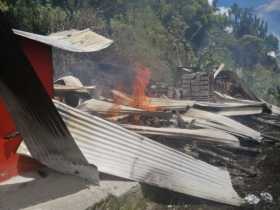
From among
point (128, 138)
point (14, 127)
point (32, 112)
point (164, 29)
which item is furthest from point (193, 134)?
point (164, 29)

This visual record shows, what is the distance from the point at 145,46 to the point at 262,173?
15761mm

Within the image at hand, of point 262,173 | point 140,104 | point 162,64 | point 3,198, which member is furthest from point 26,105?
point 162,64

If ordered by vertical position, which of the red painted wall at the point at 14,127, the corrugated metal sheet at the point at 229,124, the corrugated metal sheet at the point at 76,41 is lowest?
the corrugated metal sheet at the point at 229,124

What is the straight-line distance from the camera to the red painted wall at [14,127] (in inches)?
141

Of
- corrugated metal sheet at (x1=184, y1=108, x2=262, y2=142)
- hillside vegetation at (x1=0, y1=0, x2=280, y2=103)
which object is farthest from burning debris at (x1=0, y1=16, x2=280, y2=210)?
hillside vegetation at (x1=0, y1=0, x2=280, y2=103)

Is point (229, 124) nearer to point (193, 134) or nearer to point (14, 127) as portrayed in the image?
point (193, 134)

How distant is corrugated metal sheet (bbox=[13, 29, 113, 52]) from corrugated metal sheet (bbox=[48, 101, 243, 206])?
78 cm

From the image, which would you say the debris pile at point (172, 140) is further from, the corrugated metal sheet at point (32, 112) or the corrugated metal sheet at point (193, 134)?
the corrugated metal sheet at point (32, 112)

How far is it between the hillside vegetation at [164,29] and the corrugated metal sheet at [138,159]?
590 cm

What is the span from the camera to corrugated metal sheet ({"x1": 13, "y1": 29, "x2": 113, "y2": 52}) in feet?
12.5

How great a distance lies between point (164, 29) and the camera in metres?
30.5

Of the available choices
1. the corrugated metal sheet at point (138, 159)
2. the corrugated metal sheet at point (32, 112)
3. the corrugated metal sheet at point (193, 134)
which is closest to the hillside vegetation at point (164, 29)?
the corrugated metal sheet at point (193, 134)

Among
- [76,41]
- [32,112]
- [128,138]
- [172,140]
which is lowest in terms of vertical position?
[172,140]

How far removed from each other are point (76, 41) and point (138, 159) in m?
1.79
